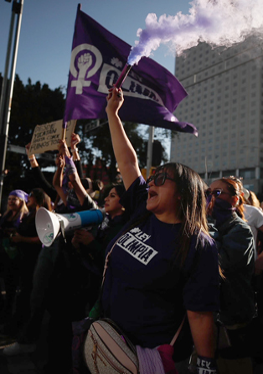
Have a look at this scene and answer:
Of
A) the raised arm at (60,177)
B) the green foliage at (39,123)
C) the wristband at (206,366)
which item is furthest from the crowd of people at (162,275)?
the green foliage at (39,123)

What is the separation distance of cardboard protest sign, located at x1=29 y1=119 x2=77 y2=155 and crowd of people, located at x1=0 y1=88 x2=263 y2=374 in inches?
38.3

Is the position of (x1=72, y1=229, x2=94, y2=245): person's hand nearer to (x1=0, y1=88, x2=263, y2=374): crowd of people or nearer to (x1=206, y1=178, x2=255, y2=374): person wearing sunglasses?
(x1=0, y1=88, x2=263, y2=374): crowd of people

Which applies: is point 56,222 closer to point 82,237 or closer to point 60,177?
point 82,237

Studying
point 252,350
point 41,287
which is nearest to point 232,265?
point 252,350

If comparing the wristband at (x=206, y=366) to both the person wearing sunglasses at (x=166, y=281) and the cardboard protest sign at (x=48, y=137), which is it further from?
the cardboard protest sign at (x=48, y=137)

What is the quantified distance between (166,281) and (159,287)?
0.04 metres

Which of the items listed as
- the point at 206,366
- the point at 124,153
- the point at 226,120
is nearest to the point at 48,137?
the point at 124,153

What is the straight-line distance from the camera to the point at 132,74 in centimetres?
428

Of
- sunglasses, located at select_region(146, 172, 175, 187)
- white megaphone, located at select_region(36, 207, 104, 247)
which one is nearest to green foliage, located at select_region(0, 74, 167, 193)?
white megaphone, located at select_region(36, 207, 104, 247)

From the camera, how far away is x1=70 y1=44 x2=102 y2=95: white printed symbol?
4.08 m

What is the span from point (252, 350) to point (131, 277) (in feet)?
5.31

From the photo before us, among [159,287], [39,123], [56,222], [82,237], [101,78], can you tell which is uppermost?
[39,123]

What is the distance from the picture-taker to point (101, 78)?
162 inches

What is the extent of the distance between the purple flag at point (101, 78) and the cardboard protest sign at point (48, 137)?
344 millimetres
